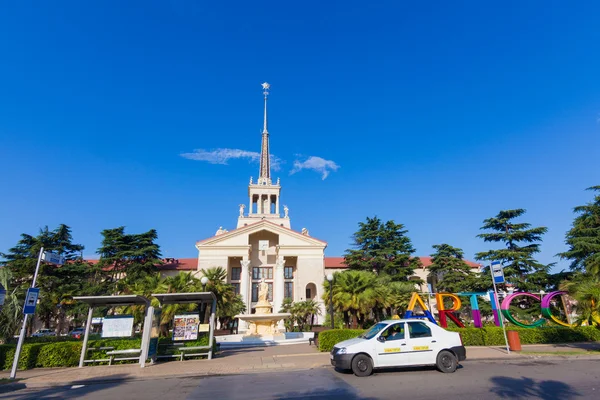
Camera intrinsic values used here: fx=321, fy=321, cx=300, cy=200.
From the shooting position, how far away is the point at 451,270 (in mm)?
40000

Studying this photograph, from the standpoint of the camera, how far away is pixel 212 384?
29.1ft

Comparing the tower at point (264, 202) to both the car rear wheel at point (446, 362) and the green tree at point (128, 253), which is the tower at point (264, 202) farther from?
the car rear wheel at point (446, 362)

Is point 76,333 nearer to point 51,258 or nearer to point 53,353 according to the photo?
point 53,353

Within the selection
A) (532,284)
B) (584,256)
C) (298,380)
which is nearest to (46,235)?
(298,380)

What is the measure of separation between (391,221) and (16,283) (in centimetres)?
4309

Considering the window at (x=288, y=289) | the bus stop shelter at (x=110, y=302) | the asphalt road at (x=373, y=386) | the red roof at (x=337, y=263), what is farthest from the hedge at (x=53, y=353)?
the red roof at (x=337, y=263)

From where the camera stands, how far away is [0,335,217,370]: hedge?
12.6 meters

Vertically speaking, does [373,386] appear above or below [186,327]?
below

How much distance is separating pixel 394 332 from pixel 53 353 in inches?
530

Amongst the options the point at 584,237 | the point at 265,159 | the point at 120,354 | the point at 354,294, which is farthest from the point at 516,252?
the point at 265,159

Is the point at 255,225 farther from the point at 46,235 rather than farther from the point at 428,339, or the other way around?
the point at 428,339

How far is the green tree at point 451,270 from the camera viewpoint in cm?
3692

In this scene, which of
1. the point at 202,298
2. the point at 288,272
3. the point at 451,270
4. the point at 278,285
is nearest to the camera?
the point at 202,298

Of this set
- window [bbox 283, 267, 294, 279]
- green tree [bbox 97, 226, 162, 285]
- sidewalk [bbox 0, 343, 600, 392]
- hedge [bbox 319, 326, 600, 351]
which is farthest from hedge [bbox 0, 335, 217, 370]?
window [bbox 283, 267, 294, 279]
